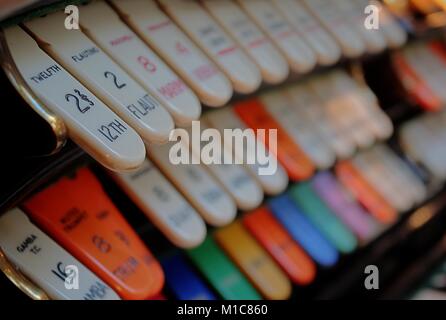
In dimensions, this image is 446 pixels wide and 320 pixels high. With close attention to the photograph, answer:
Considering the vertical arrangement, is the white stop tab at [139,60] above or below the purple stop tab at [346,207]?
above

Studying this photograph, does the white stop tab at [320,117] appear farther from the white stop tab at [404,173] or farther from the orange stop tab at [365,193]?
the white stop tab at [404,173]

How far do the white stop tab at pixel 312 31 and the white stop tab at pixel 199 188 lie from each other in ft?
1.02

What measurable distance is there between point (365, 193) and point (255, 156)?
481 mm

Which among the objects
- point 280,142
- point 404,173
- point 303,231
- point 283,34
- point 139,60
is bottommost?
point 404,173

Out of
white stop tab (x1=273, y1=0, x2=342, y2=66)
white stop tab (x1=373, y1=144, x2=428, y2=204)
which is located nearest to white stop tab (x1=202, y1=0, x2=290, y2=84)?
white stop tab (x1=273, y1=0, x2=342, y2=66)

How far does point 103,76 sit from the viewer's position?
0.71m

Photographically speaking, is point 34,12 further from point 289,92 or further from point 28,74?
point 289,92

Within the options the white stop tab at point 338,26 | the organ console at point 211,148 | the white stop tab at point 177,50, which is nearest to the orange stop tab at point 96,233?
the organ console at point 211,148

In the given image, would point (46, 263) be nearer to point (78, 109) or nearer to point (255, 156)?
point (78, 109)

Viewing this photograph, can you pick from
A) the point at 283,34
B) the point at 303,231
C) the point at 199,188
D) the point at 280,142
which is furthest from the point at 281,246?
the point at 283,34

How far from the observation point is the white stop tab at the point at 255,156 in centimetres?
105

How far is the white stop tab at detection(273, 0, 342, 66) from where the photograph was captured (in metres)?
1.07
